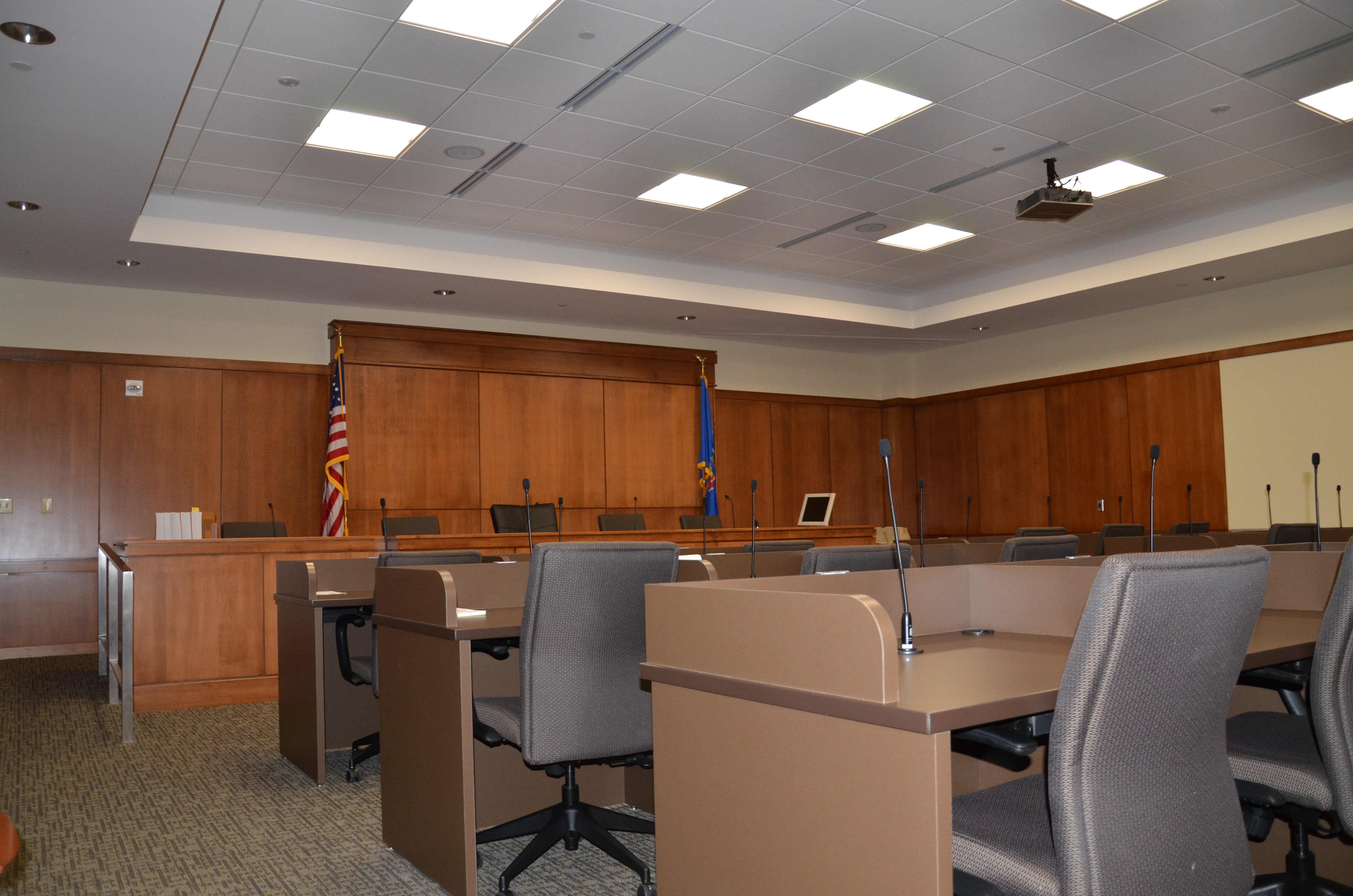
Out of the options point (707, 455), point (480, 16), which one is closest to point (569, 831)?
point (480, 16)

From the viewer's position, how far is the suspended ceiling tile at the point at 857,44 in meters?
4.73

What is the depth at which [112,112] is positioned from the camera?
15.4 feet

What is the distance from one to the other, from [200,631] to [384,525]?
175cm

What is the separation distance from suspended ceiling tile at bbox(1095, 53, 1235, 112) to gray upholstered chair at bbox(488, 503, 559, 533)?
4.85 meters

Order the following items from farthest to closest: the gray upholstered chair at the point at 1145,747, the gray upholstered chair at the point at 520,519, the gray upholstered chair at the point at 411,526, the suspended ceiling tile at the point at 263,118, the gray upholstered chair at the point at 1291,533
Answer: the gray upholstered chair at the point at 520,519 < the gray upholstered chair at the point at 411,526 < the gray upholstered chair at the point at 1291,533 < the suspended ceiling tile at the point at 263,118 < the gray upholstered chair at the point at 1145,747

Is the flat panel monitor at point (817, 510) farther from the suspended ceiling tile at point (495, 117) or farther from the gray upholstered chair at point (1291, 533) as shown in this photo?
the suspended ceiling tile at point (495, 117)

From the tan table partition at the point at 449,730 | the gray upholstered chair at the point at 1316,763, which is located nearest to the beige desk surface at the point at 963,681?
the gray upholstered chair at the point at 1316,763

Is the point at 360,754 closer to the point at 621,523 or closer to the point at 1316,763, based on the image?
the point at 1316,763

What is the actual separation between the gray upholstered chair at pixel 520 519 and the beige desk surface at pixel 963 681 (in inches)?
222

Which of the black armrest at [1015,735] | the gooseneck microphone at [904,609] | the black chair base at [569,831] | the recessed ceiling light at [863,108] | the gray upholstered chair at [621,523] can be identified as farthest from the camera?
the gray upholstered chair at [621,523]

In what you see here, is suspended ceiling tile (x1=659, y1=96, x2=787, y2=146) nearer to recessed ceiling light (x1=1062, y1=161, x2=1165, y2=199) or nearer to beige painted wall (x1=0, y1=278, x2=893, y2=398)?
recessed ceiling light (x1=1062, y1=161, x2=1165, y2=199)

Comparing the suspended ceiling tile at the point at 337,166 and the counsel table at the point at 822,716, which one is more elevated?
the suspended ceiling tile at the point at 337,166

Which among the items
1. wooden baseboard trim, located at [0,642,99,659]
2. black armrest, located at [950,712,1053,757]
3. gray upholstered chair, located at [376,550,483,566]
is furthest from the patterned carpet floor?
wooden baseboard trim, located at [0,642,99,659]

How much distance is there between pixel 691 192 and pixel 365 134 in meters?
2.35
